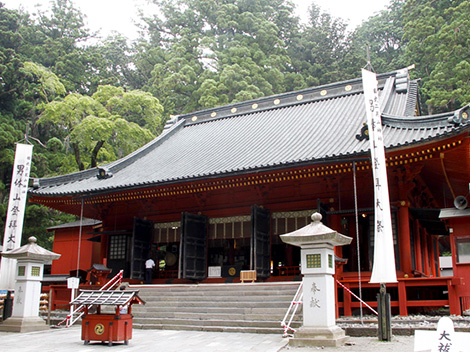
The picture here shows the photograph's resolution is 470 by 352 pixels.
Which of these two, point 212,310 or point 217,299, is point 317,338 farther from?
point 217,299

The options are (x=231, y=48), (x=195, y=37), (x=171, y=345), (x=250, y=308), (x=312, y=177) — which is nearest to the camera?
(x=171, y=345)

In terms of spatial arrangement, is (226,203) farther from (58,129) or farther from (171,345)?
(58,129)

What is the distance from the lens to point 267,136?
57.2 feet

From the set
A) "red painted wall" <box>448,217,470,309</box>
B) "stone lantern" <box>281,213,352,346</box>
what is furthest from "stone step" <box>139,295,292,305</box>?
"red painted wall" <box>448,217,470,309</box>

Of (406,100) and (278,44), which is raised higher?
(278,44)

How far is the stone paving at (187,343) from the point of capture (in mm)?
7316

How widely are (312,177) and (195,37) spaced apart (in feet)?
103

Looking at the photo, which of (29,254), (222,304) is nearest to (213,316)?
(222,304)

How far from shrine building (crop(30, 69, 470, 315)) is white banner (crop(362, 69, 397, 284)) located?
131 centimetres

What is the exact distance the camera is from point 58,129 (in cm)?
3105

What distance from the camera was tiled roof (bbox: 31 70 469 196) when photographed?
41.4ft

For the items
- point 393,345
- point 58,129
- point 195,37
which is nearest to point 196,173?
point 393,345

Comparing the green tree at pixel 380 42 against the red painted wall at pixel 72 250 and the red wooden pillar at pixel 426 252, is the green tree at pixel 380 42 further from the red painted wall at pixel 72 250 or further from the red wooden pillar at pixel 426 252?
the red painted wall at pixel 72 250

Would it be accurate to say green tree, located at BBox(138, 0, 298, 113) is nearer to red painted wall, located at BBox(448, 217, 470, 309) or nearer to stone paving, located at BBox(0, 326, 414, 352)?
red painted wall, located at BBox(448, 217, 470, 309)
